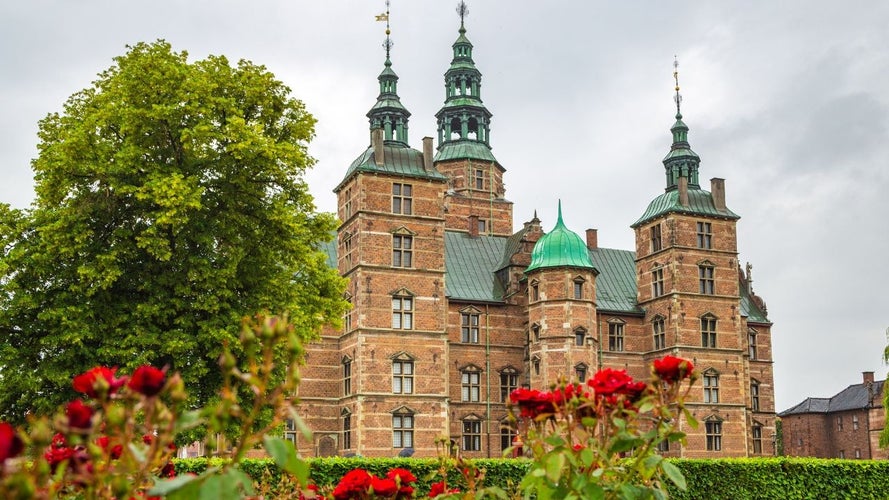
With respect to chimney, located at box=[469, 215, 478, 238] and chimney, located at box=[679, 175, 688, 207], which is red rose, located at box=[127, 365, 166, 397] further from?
chimney, located at box=[469, 215, 478, 238]

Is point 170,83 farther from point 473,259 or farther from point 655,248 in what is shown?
point 655,248

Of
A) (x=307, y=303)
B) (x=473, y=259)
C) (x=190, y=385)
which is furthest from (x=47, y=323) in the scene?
(x=473, y=259)

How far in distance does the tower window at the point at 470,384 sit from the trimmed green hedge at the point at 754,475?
739 inches

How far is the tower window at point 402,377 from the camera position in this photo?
35.9m

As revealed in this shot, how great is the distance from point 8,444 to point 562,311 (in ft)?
125

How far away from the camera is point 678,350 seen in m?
41.8

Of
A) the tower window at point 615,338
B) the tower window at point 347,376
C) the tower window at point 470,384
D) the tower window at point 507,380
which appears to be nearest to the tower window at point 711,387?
the tower window at point 615,338

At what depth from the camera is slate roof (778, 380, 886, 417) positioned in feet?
216

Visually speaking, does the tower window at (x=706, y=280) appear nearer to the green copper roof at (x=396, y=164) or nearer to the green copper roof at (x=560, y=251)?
the green copper roof at (x=560, y=251)

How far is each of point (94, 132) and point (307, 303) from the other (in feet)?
21.0

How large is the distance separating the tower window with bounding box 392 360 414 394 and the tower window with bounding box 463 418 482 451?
202 inches

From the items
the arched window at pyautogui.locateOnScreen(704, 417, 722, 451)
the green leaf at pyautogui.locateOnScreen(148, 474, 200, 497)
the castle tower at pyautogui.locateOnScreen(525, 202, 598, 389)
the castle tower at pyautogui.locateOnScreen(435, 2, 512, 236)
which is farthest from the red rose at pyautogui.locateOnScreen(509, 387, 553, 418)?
the castle tower at pyautogui.locateOnScreen(435, 2, 512, 236)

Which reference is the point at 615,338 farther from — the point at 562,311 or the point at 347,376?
the point at 347,376

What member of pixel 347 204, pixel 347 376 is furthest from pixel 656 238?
pixel 347 376
